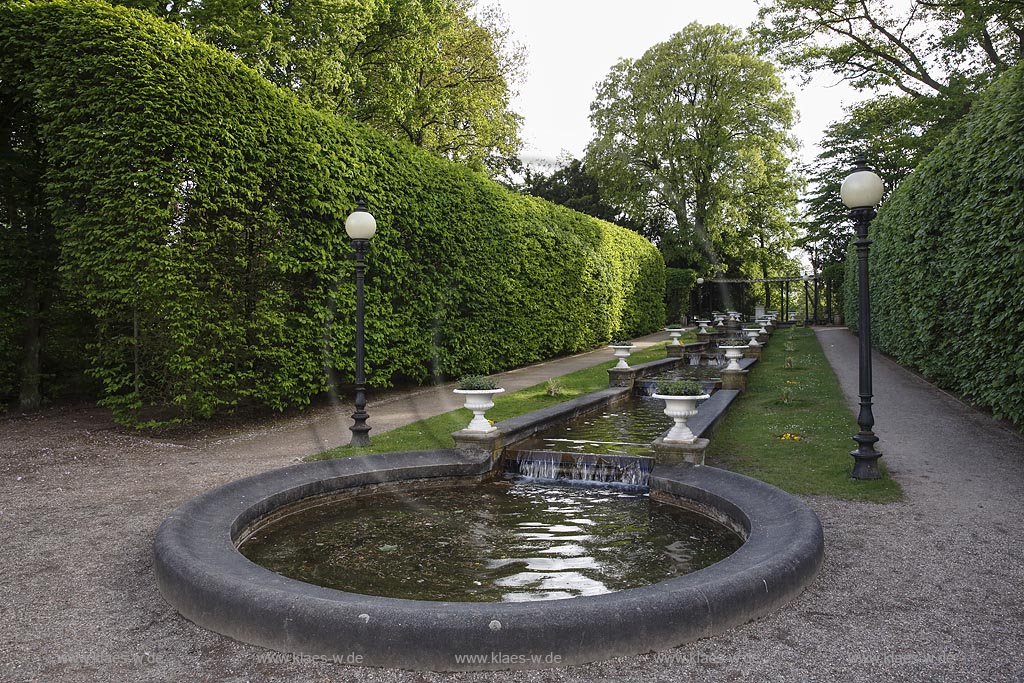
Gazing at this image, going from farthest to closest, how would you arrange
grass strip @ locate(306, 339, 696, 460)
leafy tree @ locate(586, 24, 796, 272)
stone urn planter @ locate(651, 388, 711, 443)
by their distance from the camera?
leafy tree @ locate(586, 24, 796, 272) → grass strip @ locate(306, 339, 696, 460) → stone urn planter @ locate(651, 388, 711, 443)

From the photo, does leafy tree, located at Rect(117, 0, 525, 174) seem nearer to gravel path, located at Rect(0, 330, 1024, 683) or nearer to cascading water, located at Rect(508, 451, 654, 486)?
gravel path, located at Rect(0, 330, 1024, 683)

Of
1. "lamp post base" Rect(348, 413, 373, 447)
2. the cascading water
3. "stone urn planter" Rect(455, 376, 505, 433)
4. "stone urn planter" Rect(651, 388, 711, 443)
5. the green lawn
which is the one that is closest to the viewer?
the green lawn

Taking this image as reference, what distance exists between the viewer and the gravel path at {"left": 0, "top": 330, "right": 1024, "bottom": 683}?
3.07 metres

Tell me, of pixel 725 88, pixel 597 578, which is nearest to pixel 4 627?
pixel 597 578

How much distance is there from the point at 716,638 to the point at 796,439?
587cm

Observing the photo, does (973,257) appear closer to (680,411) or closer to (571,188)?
(680,411)

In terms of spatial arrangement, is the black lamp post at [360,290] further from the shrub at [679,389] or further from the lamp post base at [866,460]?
the lamp post base at [866,460]

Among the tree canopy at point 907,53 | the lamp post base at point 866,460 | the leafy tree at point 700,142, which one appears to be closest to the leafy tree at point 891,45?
the tree canopy at point 907,53

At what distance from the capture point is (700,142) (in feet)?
121

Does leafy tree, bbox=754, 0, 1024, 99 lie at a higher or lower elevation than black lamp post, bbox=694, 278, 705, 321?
higher

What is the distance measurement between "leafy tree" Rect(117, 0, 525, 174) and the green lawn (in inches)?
530

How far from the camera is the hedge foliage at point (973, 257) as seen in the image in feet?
24.5

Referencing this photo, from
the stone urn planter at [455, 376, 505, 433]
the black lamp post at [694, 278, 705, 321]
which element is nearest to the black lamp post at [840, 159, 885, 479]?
the stone urn planter at [455, 376, 505, 433]

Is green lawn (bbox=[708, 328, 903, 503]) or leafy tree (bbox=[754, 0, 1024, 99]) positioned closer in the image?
green lawn (bbox=[708, 328, 903, 503])
